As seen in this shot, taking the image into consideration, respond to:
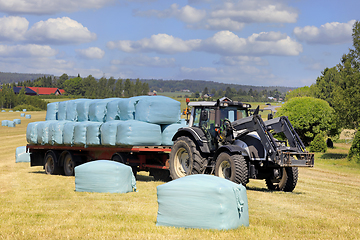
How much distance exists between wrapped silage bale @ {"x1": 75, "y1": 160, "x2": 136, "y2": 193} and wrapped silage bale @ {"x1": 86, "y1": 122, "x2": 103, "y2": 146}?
4443 millimetres

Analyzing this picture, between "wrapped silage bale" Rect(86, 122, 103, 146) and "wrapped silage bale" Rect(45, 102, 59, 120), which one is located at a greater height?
"wrapped silage bale" Rect(45, 102, 59, 120)

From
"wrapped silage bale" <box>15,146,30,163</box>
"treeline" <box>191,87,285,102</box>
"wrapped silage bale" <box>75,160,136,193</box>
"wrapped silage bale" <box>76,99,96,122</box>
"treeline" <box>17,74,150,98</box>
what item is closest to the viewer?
"wrapped silage bale" <box>75,160,136,193</box>

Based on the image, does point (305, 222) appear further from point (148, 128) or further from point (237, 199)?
point (148, 128)

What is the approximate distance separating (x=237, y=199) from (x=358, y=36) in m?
26.8

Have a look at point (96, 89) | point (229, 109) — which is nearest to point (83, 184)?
point (229, 109)

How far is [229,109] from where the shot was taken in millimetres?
13656

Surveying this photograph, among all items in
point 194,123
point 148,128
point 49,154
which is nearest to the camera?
point 194,123

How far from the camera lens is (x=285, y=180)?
13.2 metres

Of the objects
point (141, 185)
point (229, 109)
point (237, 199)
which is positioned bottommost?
point (141, 185)

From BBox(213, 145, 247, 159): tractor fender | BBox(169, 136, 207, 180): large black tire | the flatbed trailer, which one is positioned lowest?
the flatbed trailer

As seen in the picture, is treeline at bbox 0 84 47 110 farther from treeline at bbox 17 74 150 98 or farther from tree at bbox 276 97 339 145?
tree at bbox 276 97 339 145

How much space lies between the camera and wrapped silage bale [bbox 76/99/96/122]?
18953mm

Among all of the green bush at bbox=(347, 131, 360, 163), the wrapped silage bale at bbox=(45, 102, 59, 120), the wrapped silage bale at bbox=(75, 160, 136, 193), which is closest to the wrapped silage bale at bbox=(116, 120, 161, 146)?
the wrapped silage bale at bbox=(75, 160, 136, 193)

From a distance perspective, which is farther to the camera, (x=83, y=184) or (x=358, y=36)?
(x=358, y=36)
